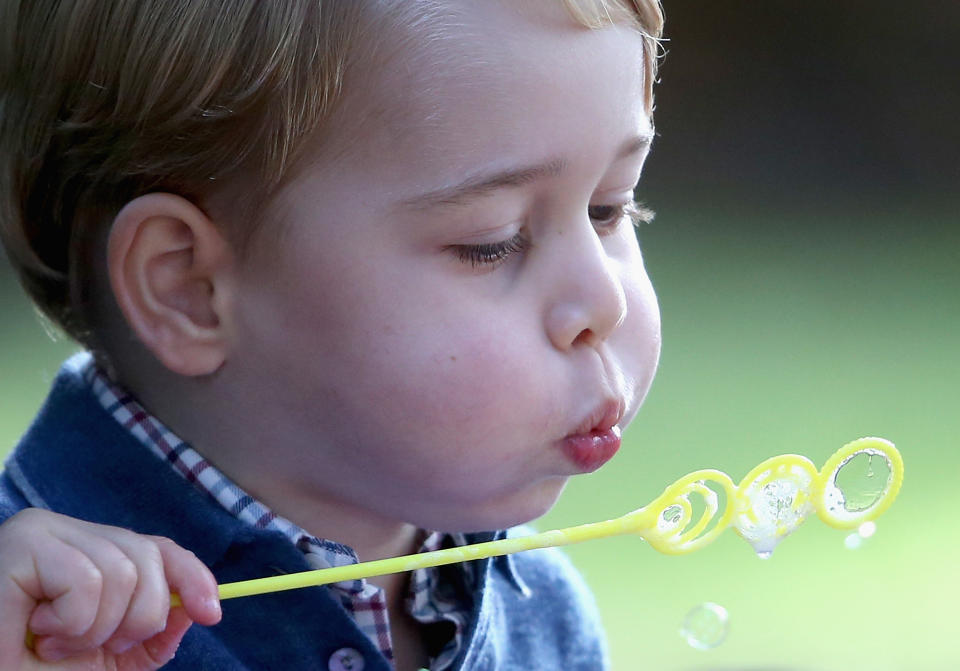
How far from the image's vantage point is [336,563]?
2.68 ft

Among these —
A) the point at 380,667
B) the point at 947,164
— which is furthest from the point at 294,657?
the point at 947,164

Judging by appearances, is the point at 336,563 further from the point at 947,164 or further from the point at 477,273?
the point at 947,164

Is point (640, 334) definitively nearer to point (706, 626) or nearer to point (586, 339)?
point (586, 339)

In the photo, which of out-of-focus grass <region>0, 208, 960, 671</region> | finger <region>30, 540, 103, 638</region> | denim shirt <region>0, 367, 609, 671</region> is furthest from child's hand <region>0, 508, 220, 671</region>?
out-of-focus grass <region>0, 208, 960, 671</region>

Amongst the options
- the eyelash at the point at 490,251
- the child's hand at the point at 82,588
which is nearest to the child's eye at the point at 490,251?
the eyelash at the point at 490,251

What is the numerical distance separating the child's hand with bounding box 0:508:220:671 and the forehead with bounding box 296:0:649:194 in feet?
0.77

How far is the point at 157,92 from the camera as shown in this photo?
75 cm

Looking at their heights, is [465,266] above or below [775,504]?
above

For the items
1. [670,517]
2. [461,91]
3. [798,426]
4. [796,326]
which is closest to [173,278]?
[461,91]

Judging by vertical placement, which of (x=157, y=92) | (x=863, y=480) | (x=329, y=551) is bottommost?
(x=863, y=480)

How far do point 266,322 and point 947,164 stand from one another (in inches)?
94.8

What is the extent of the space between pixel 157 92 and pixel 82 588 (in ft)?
0.95

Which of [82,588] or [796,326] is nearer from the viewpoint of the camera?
[82,588]

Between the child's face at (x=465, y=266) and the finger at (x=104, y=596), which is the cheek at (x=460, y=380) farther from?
the finger at (x=104, y=596)
